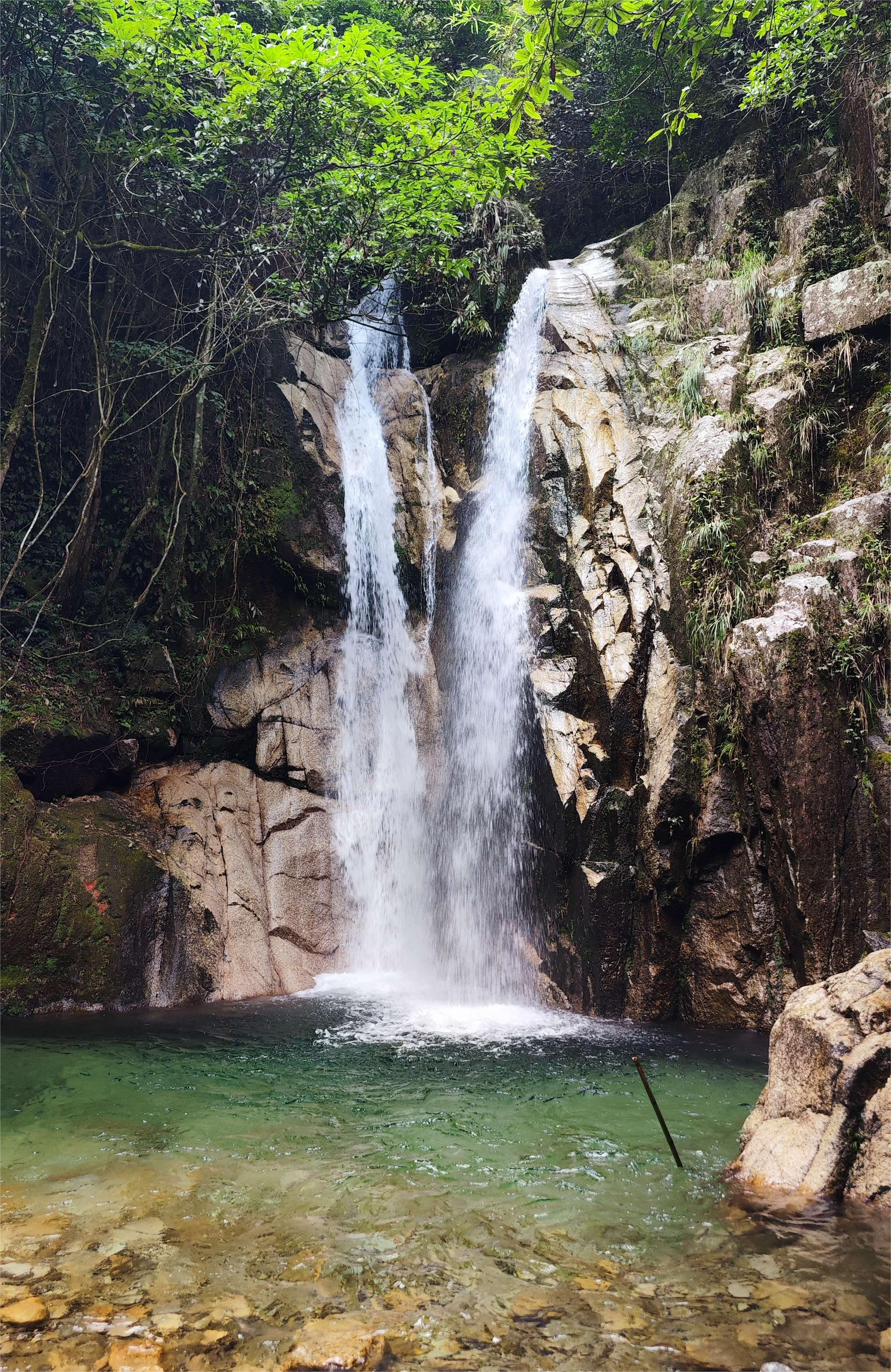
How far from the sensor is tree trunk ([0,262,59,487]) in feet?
26.8

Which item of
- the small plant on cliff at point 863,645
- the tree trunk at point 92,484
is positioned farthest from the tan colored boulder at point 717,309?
the tree trunk at point 92,484

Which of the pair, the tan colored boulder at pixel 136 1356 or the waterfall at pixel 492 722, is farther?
the waterfall at pixel 492 722

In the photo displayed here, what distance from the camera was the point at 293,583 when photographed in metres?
10.1

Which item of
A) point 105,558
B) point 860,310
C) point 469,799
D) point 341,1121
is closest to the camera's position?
point 341,1121

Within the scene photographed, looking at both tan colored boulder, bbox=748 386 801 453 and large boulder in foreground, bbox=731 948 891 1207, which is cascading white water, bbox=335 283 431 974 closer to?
tan colored boulder, bbox=748 386 801 453

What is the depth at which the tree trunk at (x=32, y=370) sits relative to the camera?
8.16m

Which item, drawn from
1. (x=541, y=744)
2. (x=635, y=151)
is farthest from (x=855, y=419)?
(x=635, y=151)

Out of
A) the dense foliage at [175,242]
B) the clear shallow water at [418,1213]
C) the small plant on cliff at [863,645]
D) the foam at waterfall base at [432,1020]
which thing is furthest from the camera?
the dense foliage at [175,242]

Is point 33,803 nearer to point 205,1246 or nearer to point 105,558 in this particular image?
point 105,558

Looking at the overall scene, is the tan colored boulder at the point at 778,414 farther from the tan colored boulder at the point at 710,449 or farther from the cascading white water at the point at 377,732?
the cascading white water at the point at 377,732

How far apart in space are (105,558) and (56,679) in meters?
1.85

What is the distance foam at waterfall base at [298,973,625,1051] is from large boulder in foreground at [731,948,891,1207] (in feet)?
8.75

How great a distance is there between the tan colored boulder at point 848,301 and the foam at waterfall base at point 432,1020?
285 inches

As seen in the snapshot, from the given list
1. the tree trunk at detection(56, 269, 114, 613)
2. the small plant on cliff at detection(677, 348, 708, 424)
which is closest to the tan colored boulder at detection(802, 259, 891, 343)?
the small plant on cliff at detection(677, 348, 708, 424)
